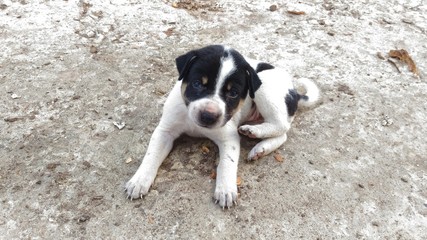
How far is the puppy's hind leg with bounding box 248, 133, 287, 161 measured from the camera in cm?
447

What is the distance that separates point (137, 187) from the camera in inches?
158

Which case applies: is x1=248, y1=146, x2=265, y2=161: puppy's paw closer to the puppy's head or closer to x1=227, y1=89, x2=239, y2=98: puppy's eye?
the puppy's head

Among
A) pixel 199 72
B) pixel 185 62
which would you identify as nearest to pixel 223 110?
pixel 199 72

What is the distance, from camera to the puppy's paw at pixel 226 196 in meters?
3.95

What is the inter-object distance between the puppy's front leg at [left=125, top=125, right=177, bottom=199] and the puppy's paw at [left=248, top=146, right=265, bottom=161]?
2.58 ft

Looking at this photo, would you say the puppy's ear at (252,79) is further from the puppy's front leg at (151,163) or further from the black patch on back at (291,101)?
the puppy's front leg at (151,163)

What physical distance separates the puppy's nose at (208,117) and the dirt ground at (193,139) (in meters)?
0.67

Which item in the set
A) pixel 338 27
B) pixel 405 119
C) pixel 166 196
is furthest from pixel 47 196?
pixel 338 27

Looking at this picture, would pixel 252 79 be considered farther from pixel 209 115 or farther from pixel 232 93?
pixel 209 115

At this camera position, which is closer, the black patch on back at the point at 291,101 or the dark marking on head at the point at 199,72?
the dark marking on head at the point at 199,72

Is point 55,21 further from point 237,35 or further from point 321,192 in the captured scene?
point 321,192

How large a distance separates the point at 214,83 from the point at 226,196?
100cm

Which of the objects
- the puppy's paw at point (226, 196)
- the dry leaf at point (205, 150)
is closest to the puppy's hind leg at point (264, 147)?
the dry leaf at point (205, 150)

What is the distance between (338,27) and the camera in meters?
7.03
